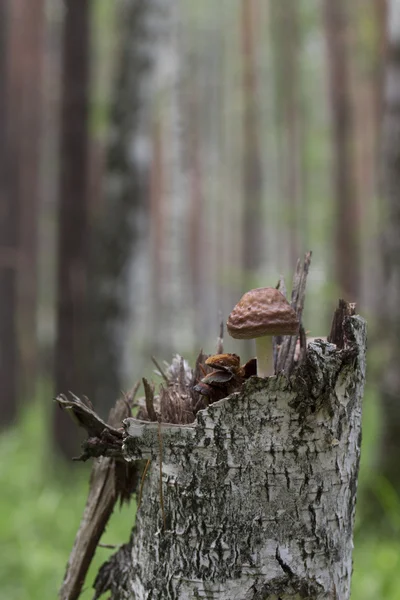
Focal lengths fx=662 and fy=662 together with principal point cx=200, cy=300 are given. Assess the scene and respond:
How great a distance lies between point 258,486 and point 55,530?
3.78 metres

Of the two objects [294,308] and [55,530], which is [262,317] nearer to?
[294,308]

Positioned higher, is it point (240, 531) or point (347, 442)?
point (347, 442)

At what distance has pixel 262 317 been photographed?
146 centimetres

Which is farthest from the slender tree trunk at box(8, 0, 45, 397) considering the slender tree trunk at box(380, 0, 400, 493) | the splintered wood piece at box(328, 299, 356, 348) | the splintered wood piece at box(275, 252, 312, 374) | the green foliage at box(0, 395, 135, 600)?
the splintered wood piece at box(328, 299, 356, 348)

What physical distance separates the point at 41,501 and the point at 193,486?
4336 millimetres

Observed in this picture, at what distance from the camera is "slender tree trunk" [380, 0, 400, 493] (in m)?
4.59

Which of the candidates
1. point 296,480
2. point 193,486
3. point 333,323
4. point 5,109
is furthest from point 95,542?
Result: point 5,109

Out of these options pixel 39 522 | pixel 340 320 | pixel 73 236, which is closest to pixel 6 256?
pixel 73 236

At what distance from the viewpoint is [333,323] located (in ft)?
4.99

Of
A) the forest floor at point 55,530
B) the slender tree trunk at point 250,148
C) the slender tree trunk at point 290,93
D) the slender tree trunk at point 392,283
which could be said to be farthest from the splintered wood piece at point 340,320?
the slender tree trunk at point 290,93

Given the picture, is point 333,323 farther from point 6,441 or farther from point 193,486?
point 6,441

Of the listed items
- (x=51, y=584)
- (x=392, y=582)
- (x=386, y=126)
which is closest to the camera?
(x=392, y=582)

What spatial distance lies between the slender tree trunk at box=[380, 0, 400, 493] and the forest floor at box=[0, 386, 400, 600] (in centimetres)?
24

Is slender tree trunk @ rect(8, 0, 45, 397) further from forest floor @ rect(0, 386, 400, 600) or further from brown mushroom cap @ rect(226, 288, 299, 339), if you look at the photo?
brown mushroom cap @ rect(226, 288, 299, 339)
